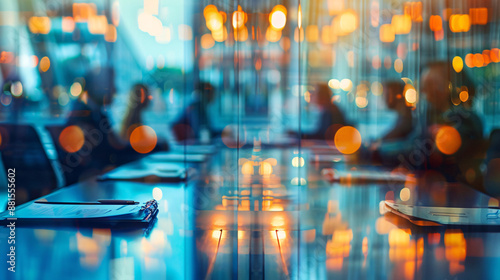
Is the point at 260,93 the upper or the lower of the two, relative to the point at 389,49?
lower

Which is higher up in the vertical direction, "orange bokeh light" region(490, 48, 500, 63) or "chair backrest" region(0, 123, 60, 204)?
"orange bokeh light" region(490, 48, 500, 63)

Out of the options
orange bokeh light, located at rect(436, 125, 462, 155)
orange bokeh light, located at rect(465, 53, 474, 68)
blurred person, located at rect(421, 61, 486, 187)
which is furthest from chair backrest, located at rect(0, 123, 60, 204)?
orange bokeh light, located at rect(465, 53, 474, 68)

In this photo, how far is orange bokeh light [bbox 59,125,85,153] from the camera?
2152 millimetres

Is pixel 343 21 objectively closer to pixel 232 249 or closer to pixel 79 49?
pixel 79 49

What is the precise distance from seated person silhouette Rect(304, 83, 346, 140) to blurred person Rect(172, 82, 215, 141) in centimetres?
91

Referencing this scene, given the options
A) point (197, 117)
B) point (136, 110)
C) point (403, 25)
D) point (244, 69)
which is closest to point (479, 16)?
point (403, 25)

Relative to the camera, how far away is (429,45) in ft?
10.9

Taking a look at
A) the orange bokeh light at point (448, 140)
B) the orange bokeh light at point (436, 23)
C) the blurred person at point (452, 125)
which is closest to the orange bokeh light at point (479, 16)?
the orange bokeh light at point (436, 23)

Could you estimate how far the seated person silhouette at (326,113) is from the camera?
2986 millimetres

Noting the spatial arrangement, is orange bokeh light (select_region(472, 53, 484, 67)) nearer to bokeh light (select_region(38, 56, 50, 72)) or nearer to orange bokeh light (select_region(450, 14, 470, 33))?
orange bokeh light (select_region(450, 14, 470, 33))

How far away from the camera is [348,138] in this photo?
3.43 m

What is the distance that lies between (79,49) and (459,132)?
9.18ft

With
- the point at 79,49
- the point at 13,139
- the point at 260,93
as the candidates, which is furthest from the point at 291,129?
the point at 13,139

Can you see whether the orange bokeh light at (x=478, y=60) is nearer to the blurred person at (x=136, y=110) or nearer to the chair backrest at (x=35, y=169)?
the blurred person at (x=136, y=110)
